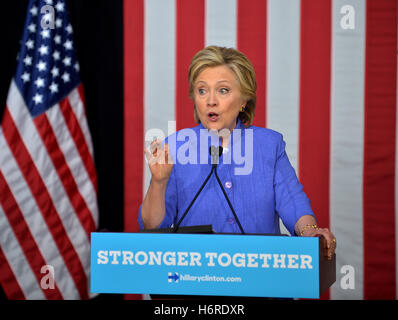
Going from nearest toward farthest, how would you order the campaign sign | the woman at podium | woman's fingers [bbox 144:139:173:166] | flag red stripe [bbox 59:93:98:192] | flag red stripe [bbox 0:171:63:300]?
the campaign sign
woman's fingers [bbox 144:139:173:166]
the woman at podium
flag red stripe [bbox 0:171:63:300]
flag red stripe [bbox 59:93:98:192]

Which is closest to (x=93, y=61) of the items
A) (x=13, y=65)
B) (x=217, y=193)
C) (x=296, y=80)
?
(x=13, y=65)

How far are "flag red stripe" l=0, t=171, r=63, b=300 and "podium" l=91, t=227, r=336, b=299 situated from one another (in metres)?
1.58

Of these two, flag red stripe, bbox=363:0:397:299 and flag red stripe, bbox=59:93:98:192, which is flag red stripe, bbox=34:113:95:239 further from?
flag red stripe, bbox=363:0:397:299

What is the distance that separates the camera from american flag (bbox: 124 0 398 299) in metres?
2.54

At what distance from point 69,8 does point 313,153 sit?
1.62 metres

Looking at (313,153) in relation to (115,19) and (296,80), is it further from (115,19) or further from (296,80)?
(115,19)

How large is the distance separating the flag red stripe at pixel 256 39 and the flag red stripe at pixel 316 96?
21 cm

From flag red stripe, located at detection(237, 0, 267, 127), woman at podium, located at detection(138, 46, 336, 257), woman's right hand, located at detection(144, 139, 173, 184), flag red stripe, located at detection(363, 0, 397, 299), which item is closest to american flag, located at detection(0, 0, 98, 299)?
flag red stripe, located at detection(237, 0, 267, 127)

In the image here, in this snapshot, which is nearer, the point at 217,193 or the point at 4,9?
the point at 217,193

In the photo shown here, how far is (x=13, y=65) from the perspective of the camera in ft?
8.83

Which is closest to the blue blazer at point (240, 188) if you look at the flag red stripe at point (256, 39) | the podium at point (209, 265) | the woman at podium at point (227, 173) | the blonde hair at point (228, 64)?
the woman at podium at point (227, 173)

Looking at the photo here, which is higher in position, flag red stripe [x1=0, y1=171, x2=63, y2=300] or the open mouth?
the open mouth

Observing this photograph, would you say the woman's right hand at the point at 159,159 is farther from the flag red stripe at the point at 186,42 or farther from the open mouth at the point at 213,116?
the flag red stripe at the point at 186,42

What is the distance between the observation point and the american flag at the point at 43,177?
2.51 m
